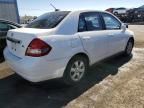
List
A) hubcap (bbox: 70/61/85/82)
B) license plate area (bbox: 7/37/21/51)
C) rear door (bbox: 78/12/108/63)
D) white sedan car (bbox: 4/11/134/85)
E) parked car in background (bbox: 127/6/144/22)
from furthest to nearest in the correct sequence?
parked car in background (bbox: 127/6/144/22)
rear door (bbox: 78/12/108/63)
hubcap (bbox: 70/61/85/82)
license plate area (bbox: 7/37/21/51)
white sedan car (bbox: 4/11/134/85)

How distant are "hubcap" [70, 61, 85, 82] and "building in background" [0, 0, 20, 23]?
985 cm

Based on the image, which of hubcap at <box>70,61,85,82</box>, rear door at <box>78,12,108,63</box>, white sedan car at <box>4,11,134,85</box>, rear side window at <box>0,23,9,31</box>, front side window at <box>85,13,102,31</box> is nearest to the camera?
white sedan car at <box>4,11,134,85</box>

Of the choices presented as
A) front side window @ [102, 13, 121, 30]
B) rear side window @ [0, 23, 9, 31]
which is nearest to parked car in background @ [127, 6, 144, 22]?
front side window @ [102, 13, 121, 30]

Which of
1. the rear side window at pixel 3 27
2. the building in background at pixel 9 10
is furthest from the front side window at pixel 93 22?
the building in background at pixel 9 10

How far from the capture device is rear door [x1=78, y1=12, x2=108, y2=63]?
4.79 m

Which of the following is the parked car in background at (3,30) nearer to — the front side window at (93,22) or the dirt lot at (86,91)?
the dirt lot at (86,91)

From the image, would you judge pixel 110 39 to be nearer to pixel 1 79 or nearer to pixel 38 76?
pixel 38 76

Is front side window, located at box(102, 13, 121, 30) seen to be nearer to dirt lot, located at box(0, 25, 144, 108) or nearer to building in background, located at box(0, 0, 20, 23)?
dirt lot, located at box(0, 25, 144, 108)

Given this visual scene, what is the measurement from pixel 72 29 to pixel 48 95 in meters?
1.40

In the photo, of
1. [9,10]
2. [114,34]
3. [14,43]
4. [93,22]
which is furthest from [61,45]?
[9,10]

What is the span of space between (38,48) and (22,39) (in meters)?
0.47

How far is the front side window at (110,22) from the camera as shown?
5645 mm

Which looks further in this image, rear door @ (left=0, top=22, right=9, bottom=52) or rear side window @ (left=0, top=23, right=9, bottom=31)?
rear side window @ (left=0, top=23, right=9, bottom=31)

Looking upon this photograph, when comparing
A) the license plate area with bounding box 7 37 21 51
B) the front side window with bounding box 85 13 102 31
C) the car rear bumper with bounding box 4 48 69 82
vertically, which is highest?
the front side window with bounding box 85 13 102 31
